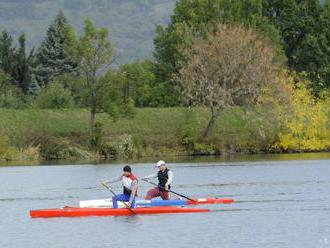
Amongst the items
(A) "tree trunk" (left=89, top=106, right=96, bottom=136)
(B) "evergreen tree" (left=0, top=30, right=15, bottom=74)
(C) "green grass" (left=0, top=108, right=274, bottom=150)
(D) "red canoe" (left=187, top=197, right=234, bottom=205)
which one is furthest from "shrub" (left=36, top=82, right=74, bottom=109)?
(D) "red canoe" (left=187, top=197, right=234, bottom=205)

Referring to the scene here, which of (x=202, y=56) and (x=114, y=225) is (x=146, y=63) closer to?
(x=202, y=56)

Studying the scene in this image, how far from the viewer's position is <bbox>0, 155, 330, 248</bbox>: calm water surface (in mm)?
39062

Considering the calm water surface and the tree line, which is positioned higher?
the tree line

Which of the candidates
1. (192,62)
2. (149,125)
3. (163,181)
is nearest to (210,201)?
(163,181)

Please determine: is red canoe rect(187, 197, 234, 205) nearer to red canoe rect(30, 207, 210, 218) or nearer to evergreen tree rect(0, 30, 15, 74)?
red canoe rect(30, 207, 210, 218)

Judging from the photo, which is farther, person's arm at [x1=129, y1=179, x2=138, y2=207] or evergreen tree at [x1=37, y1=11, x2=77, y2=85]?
→ evergreen tree at [x1=37, y1=11, x2=77, y2=85]

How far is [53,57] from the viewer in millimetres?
121562

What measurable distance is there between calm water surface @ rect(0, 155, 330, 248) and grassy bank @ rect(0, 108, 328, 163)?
1765 cm

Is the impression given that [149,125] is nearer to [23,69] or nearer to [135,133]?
[135,133]

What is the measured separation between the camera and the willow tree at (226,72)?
321 feet

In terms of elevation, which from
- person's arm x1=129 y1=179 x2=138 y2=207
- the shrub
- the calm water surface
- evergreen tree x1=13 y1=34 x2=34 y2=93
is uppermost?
evergreen tree x1=13 y1=34 x2=34 y2=93

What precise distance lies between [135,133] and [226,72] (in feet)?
33.1

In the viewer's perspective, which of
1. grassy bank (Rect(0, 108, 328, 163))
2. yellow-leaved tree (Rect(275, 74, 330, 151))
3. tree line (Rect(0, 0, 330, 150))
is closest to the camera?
grassy bank (Rect(0, 108, 328, 163))

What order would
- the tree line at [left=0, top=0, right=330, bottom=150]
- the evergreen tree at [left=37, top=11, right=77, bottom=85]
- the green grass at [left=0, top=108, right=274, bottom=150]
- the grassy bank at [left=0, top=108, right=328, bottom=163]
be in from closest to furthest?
1. the grassy bank at [left=0, top=108, right=328, bottom=163]
2. the tree line at [left=0, top=0, right=330, bottom=150]
3. the green grass at [left=0, top=108, right=274, bottom=150]
4. the evergreen tree at [left=37, top=11, right=77, bottom=85]
